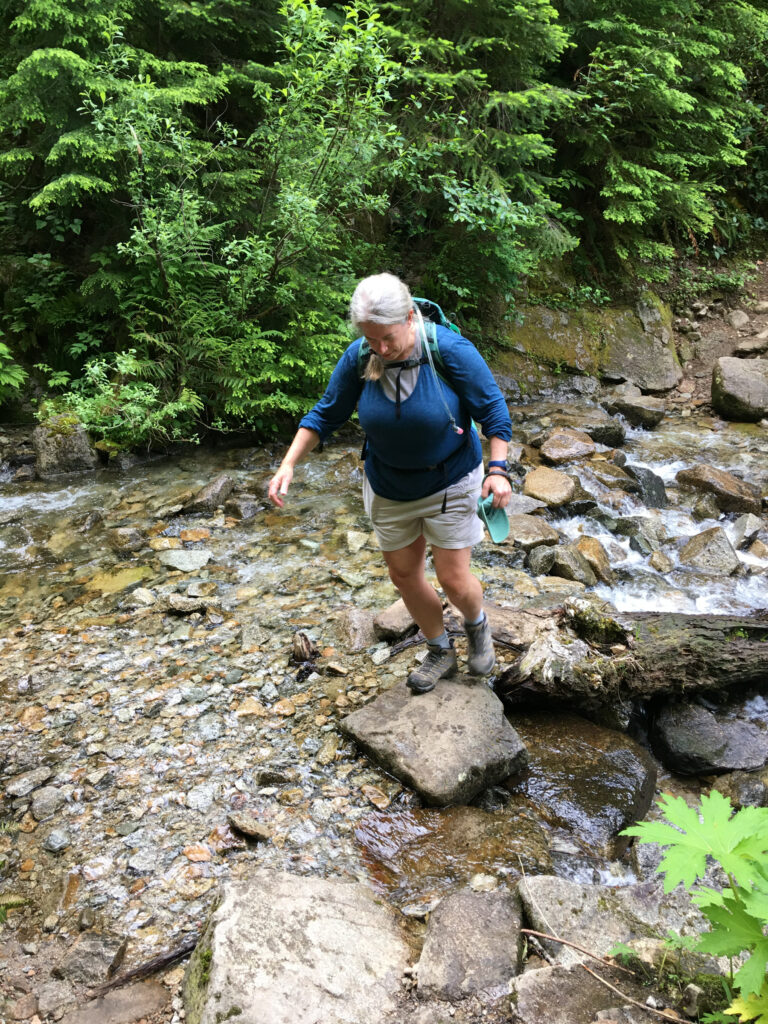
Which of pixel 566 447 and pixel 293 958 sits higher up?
pixel 293 958

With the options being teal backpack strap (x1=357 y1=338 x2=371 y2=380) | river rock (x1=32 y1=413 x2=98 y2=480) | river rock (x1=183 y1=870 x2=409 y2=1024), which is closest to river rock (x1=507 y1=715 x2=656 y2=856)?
river rock (x1=183 y1=870 x2=409 y2=1024)

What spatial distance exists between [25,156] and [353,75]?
381 centimetres

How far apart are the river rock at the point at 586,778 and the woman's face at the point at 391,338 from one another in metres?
2.36

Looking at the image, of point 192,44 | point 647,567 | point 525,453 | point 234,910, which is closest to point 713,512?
point 647,567

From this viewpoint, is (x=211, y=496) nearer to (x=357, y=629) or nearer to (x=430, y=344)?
(x=357, y=629)

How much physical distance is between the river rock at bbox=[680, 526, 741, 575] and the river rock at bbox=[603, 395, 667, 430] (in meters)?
4.14

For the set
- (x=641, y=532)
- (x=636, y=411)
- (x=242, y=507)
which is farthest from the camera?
(x=636, y=411)

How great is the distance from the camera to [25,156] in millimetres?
7250

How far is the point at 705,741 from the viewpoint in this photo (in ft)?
13.2

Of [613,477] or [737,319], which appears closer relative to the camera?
[613,477]

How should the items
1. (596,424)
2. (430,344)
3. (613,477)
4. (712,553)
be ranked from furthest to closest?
1. (596,424)
2. (613,477)
3. (712,553)
4. (430,344)

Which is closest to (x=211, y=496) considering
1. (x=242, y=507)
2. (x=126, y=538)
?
(x=242, y=507)

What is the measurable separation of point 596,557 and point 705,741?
2.48 m

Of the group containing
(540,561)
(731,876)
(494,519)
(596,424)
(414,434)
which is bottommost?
(540,561)
